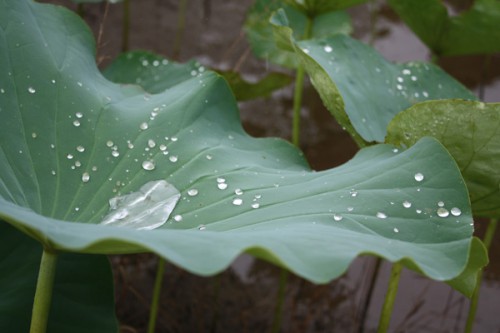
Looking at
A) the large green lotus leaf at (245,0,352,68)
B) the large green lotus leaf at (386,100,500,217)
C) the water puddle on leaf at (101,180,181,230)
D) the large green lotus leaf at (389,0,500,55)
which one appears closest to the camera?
the water puddle on leaf at (101,180,181,230)

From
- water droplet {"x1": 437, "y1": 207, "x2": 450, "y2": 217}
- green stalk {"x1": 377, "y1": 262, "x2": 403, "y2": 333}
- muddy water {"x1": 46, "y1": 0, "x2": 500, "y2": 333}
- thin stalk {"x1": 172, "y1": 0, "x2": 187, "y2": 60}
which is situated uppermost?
water droplet {"x1": 437, "y1": 207, "x2": 450, "y2": 217}

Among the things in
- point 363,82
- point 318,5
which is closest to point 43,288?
point 363,82

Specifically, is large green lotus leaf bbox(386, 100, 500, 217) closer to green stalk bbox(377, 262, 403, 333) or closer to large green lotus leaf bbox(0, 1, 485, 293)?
large green lotus leaf bbox(0, 1, 485, 293)

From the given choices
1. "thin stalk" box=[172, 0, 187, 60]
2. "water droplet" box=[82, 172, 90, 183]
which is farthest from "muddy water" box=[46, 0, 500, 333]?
"water droplet" box=[82, 172, 90, 183]

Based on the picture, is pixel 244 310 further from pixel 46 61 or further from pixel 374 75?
pixel 46 61

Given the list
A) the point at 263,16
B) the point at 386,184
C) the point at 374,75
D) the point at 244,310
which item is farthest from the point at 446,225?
the point at 263,16

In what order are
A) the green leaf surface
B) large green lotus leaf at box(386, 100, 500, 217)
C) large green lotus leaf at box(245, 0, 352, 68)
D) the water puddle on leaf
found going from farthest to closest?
1. large green lotus leaf at box(245, 0, 352, 68)
2. the green leaf surface
3. large green lotus leaf at box(386, 100, 500, 217)
4. the water puddle on leaf

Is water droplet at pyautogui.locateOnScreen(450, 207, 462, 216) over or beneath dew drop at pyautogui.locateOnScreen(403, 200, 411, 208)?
over
